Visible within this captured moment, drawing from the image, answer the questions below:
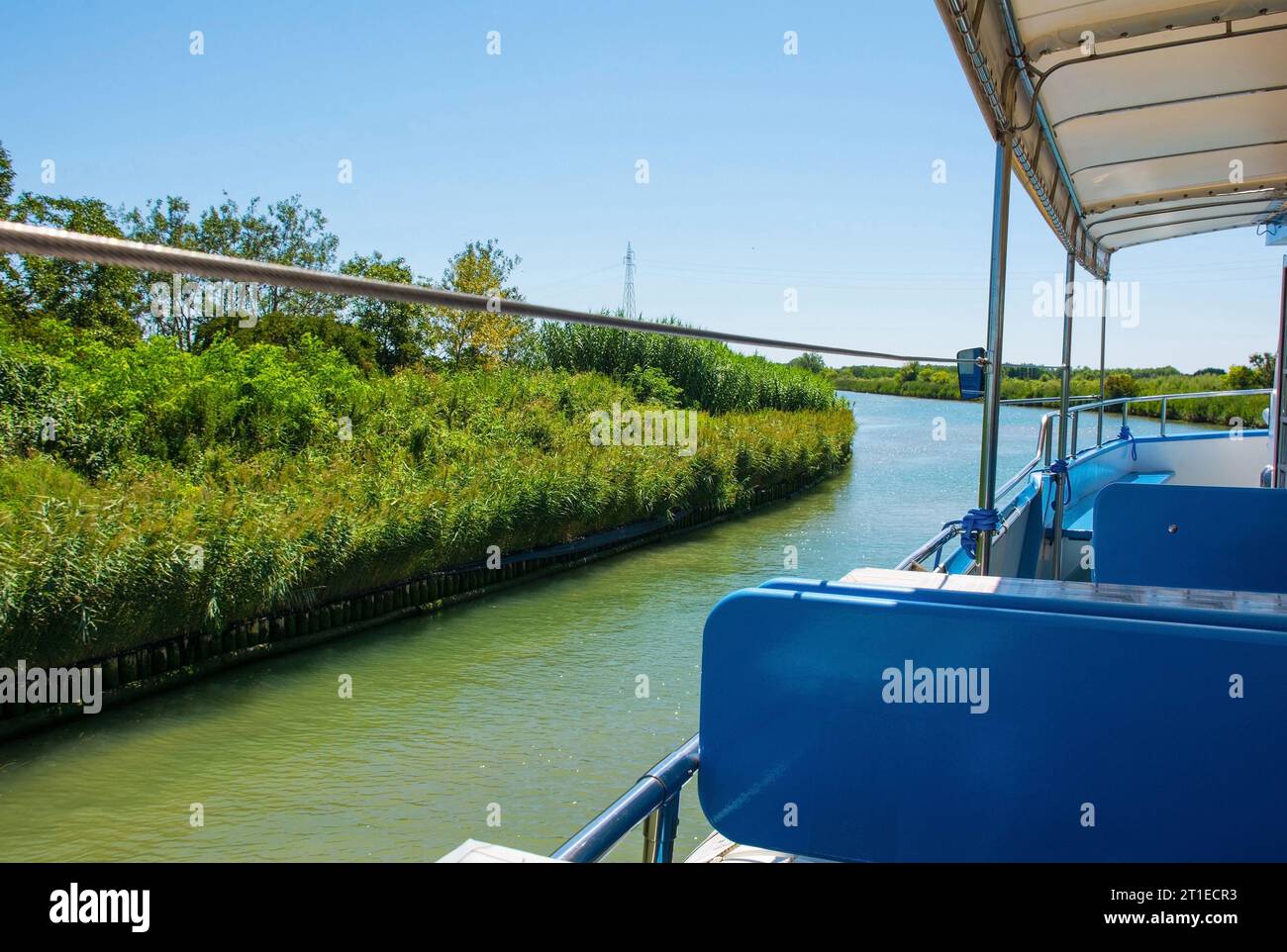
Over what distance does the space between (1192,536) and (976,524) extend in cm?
73

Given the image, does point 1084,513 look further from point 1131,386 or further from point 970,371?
point 1131,386

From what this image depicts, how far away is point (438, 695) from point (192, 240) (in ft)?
85.6

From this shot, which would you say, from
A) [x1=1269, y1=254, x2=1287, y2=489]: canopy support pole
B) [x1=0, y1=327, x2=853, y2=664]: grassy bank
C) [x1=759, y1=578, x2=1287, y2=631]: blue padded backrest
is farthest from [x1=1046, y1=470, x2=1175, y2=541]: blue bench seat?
[x1=0, y1=327, x2=853, y2=664]: grassy bank

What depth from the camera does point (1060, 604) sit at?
1.69 m

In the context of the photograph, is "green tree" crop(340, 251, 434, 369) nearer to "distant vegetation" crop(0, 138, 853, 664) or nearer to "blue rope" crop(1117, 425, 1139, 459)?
"distant vegetation" crop(0, 138, 853, 664)

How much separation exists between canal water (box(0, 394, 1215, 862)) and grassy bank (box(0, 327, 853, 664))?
0.75 meters

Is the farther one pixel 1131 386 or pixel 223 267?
pixel 1131 386

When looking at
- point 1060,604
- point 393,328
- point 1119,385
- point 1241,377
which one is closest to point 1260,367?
point 1241,377

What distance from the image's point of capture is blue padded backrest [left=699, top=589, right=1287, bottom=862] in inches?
60.1

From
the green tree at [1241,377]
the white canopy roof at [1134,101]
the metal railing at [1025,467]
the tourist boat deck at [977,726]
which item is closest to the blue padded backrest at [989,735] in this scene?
the tourist boat deck at [977,726]

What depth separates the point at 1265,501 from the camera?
3.19 meters

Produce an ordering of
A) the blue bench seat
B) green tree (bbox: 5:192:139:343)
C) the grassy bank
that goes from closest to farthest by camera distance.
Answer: the blue bench seat < the grassy bank < green tree (bbox: 5:192:139:343)

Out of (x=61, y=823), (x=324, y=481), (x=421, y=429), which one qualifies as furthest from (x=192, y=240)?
(x=61, y=823)

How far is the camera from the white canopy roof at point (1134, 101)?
282 cm
